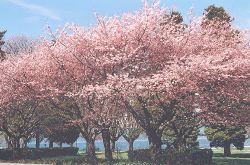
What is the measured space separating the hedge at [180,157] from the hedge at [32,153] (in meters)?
14.5

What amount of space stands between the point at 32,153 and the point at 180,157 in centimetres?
2291

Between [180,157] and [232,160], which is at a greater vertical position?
[180,157]

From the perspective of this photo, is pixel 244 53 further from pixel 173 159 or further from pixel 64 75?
pixel 64 75

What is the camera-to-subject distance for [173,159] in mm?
26188

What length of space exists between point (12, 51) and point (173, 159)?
1936 inches

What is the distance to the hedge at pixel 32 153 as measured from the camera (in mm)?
40781

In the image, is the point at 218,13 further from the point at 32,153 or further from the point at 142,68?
the point at 32,153

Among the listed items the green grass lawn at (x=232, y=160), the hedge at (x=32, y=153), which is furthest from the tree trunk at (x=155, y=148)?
the hedge at (x=32, y=153)

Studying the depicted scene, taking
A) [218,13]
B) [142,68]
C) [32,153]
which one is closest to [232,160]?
[218,13]

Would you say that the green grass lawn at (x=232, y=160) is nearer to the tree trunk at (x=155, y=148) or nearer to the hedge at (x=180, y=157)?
the hedge at (x=180, y=157)

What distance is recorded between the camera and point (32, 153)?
4541 centimetres

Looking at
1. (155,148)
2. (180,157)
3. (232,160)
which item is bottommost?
(232,160)

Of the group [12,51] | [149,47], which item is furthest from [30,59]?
[12,51]

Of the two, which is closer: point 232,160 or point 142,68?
point 142,68
